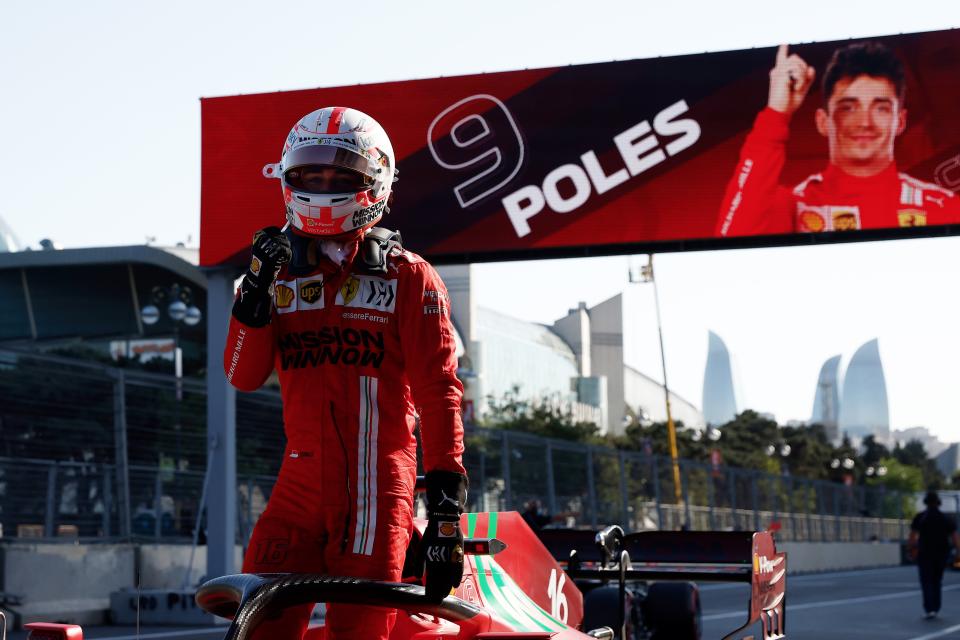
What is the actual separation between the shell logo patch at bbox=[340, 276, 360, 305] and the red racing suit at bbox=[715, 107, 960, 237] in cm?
1279

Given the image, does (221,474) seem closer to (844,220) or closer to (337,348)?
(844,220)

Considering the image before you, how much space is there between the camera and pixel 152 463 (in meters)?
15.9

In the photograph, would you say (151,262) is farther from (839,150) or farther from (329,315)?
(329,315)

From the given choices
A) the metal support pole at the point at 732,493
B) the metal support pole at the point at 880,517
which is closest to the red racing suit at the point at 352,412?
the metal support pole at the point at 732,493

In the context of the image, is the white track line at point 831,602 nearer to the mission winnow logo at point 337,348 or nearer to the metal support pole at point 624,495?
the metal support pole at point 624,495

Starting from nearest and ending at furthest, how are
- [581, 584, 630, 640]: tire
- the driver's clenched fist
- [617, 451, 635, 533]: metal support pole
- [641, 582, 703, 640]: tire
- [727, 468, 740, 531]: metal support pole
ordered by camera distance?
[581, 584, 630, 640]: tire, [641, 582, 703, 640]: tire, the driver's clenched fist, [617, 451, 635, 533]: metal support pole, [727, 468, 740, 531]: metal support pole

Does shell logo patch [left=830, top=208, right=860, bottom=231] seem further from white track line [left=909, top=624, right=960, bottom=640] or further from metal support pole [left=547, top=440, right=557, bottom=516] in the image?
metal support pole [left=547, top=440, right=557, bottom=516]

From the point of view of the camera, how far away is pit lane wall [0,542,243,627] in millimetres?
13578

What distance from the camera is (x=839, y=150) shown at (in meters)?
16.2

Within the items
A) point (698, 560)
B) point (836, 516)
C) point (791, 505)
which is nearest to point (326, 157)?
point (698, 560)

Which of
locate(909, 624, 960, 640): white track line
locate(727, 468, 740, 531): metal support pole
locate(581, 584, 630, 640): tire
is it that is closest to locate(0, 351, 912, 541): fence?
locate(909, 624, 960, 640): white track line

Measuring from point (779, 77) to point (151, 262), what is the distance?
93.7 ft

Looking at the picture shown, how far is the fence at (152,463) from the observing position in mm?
13867

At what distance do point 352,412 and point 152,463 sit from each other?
12542mm
